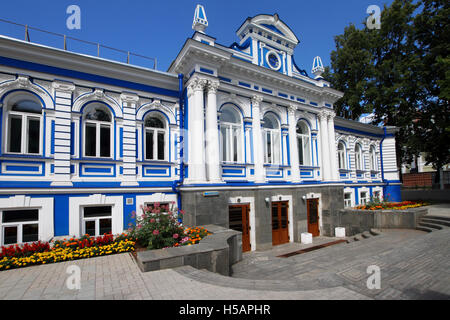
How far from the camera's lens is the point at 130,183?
9031 mm

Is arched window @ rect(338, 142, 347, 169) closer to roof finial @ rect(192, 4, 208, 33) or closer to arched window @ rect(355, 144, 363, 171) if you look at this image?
arched window @ rect(355, 144, 363, 171)

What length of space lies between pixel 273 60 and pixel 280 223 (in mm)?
8497

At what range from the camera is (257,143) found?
37.3 ft

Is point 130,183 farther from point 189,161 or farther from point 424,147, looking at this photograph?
point 424,147

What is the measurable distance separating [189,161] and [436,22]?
828 inches

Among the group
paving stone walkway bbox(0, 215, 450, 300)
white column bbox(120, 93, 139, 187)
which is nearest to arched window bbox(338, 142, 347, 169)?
paving stone walkway bbox(0, 215, 450, 300)

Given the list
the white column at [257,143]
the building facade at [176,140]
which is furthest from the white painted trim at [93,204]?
the white column at [257,143]

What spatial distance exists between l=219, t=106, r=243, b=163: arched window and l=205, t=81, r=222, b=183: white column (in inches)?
37.0

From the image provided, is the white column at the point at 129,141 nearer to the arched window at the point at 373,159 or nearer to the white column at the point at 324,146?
the white column at the point at 324,146

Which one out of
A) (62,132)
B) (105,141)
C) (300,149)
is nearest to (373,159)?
(300,149)

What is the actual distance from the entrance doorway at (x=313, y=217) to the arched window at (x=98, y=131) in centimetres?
1020

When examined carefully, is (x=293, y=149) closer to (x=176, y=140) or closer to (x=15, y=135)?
(x=176, y=140)

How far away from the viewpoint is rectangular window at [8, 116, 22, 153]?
761cm
